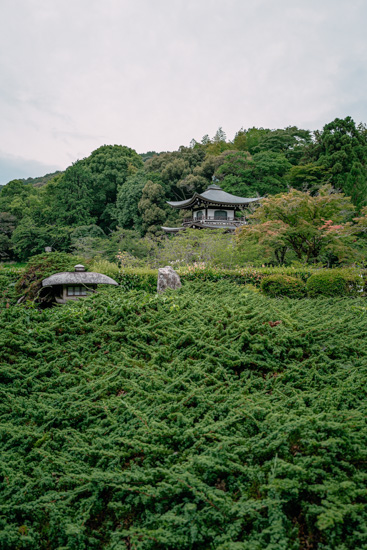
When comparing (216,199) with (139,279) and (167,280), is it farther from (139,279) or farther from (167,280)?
(167,280)

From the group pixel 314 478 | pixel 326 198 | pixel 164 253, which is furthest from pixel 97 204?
pixel 314 478

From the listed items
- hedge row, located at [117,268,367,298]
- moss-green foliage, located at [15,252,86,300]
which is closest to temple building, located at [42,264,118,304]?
moss-green foliage, located at [15,252,86,300]

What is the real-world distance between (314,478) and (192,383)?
4.34 ft

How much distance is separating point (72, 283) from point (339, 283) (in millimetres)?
6382

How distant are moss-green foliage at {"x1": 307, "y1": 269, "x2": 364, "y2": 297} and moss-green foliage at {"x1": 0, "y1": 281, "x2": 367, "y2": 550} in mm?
4280

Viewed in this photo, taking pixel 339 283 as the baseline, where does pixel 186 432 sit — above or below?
below

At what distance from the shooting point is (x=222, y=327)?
13.1 ft

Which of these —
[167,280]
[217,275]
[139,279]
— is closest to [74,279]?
[167,280]

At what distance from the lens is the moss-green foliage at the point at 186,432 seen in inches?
75.2

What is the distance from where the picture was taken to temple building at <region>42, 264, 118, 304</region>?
734 cm

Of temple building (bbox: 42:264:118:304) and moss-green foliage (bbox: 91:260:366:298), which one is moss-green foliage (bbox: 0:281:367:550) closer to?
temple building (bbox: 42:264:118:304)

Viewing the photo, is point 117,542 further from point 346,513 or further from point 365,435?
point 365,435

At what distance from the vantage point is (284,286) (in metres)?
8.59

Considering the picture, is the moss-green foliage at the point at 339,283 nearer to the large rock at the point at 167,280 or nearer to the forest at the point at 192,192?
the forest at the point at 192,192
